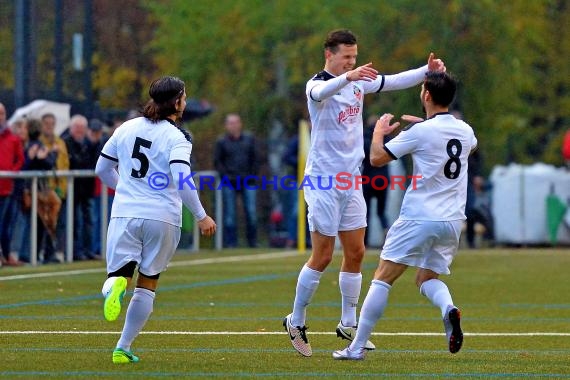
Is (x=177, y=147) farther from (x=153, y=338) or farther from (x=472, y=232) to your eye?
(x=472, y=232)

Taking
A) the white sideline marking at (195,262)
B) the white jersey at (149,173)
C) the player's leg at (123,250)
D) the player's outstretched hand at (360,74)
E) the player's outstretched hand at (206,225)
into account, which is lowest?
the white sideline marking at (195,262)

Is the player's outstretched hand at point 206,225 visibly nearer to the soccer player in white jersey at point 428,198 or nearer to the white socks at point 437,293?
the soccer player in white jersey at point 428,198

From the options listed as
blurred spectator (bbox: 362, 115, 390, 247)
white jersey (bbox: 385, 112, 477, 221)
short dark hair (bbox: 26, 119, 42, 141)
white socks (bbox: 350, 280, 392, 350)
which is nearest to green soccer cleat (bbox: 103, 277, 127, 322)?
white socks (bbox: 350, 280, 392, 350)

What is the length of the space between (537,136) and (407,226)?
1207 inches

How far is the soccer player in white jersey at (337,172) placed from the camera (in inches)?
447

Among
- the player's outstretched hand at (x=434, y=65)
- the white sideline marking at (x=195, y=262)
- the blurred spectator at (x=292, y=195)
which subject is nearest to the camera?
the player's outstretched hand at (x=434, y=65)

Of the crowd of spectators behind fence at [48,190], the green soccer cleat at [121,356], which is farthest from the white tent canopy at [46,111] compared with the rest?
the green soccer cleat at [121,356]

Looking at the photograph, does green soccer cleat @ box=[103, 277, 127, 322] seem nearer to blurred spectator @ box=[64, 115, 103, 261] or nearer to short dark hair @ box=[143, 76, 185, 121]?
short dark hair @ box=[143, 76, 185, 121]

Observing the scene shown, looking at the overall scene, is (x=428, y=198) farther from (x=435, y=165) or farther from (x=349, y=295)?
(x=349, y=295)

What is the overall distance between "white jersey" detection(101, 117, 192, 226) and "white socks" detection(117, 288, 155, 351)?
50cm

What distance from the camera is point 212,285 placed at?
17.9 meters

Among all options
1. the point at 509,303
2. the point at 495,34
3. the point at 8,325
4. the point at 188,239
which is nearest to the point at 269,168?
the point at 188,239

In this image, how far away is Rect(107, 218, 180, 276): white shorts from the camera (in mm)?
10078

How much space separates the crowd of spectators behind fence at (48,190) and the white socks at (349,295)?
9.38 metres
